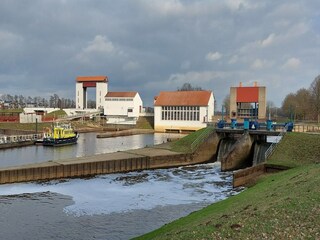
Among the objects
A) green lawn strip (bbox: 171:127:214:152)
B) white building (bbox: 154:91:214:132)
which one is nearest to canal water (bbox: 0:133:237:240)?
green lawn strip (bbox: 171:127:214:152)

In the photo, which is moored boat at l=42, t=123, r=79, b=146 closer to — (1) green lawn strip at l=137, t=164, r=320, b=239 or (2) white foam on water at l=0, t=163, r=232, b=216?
(2) white foam on water at l=0, t=163, r=232, b=216

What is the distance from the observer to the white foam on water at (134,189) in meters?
19.6

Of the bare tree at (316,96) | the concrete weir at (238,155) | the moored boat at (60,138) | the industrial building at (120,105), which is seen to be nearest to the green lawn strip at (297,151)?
the concrete weir at (238,155)

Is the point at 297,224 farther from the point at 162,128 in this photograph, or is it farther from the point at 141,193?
the point at 162,128

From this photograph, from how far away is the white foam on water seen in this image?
19.6m

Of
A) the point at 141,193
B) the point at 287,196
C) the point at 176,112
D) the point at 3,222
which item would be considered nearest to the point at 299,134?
the point at 141,193

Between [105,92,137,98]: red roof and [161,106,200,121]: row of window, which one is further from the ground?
[105,92,137,98]: red roof

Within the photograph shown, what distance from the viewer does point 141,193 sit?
2220cm

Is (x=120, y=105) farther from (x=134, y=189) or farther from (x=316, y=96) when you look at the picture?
(x=134, y=189)

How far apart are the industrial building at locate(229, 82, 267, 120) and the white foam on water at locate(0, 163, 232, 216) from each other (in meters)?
41.7

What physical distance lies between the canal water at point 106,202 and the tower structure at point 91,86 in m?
72.8

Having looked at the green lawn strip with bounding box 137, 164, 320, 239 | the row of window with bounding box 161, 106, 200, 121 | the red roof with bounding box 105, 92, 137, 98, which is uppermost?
the red roof with bounding box 105, 92, 137, 98

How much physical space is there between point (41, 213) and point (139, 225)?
17.9ft

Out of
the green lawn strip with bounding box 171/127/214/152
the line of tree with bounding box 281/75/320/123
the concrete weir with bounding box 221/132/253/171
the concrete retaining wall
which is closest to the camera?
the concrete retaining wall
